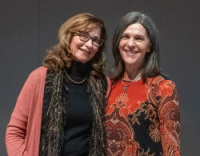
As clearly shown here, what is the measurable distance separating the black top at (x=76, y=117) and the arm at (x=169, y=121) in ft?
1.48

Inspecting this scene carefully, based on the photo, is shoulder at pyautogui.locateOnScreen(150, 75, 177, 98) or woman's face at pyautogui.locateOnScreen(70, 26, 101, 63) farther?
woman's face at pyautogui.locateOnScreen(70, 26, 101, 63)

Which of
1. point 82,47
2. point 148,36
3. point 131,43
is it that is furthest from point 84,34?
point 148,36

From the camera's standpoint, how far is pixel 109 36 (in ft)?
7.59

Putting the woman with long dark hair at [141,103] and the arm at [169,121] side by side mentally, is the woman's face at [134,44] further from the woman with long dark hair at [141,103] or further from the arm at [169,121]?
the arm at [169,121]

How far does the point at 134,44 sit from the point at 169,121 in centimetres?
53

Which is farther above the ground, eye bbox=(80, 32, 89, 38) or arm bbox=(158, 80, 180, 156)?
eye bbox=(80, 32, 89, 38)

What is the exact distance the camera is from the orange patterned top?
1.36m

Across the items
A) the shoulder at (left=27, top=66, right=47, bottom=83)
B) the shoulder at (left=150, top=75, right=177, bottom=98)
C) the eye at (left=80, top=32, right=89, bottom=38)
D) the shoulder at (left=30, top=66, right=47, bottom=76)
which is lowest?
the shoulder at (left=150, top=75, right=177, bottom=98)

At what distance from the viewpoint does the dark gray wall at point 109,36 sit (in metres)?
2.24

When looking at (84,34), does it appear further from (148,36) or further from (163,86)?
(163,86)

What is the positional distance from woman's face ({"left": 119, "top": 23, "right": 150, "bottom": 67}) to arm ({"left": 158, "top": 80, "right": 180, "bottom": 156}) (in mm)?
287

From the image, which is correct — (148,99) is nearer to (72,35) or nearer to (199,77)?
(72,35)

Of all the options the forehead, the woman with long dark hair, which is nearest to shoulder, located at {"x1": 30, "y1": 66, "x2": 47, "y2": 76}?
the woman with long dark hair

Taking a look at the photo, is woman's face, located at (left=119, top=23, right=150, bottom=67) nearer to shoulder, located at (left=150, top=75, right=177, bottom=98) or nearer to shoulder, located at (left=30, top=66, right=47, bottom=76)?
shoulder, located at (left=150, top=75, right=177, bottom=98)
